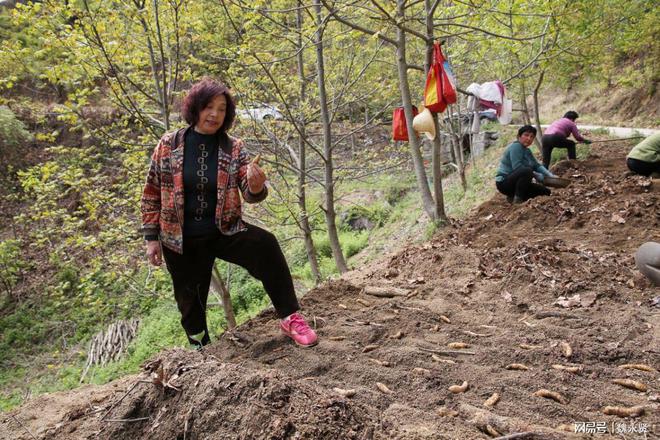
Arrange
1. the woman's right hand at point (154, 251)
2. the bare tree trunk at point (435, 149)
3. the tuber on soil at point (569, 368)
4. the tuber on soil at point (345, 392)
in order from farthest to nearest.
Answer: the bare tree trunk at point (435, 149) → the woman's right hand at point (154, 251) → the tuber on soil at point (569, 368) → the tuber on soil at point (345, 392)

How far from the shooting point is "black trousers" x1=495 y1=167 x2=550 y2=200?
6641 millimetres

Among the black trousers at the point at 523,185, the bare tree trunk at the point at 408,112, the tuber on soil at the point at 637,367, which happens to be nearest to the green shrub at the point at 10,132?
the bare tree trunk at the point at 408,112

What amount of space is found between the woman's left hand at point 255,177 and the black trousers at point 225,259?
0.38m

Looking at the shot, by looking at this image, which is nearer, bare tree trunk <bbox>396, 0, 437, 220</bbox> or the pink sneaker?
the pink sneaker

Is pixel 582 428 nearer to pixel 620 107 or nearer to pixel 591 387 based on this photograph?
pixel 591 387

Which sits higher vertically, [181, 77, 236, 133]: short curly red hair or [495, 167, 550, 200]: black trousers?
[181, 77, 236, 133]: short curly red hair

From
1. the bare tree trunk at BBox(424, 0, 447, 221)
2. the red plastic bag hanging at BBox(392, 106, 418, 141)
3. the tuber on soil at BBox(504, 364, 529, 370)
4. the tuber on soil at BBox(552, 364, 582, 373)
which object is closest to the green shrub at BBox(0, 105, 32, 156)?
the red plastic bag hanging at BBox(392, 106, 418, 141)

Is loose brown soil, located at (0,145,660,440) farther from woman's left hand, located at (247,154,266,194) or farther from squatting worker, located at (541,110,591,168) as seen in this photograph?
A: squatting worker, located at (541,110,591,168)

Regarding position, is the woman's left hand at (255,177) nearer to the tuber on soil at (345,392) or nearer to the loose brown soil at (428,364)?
the loose brown soil at (428,364)

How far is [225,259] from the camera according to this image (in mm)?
2977

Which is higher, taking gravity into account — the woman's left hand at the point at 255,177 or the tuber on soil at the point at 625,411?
the woman's left hand at the point at 255,177

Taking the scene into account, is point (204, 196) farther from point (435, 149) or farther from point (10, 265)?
point (10, 265)

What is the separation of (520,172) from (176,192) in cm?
555

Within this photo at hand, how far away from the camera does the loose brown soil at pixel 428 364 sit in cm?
193
